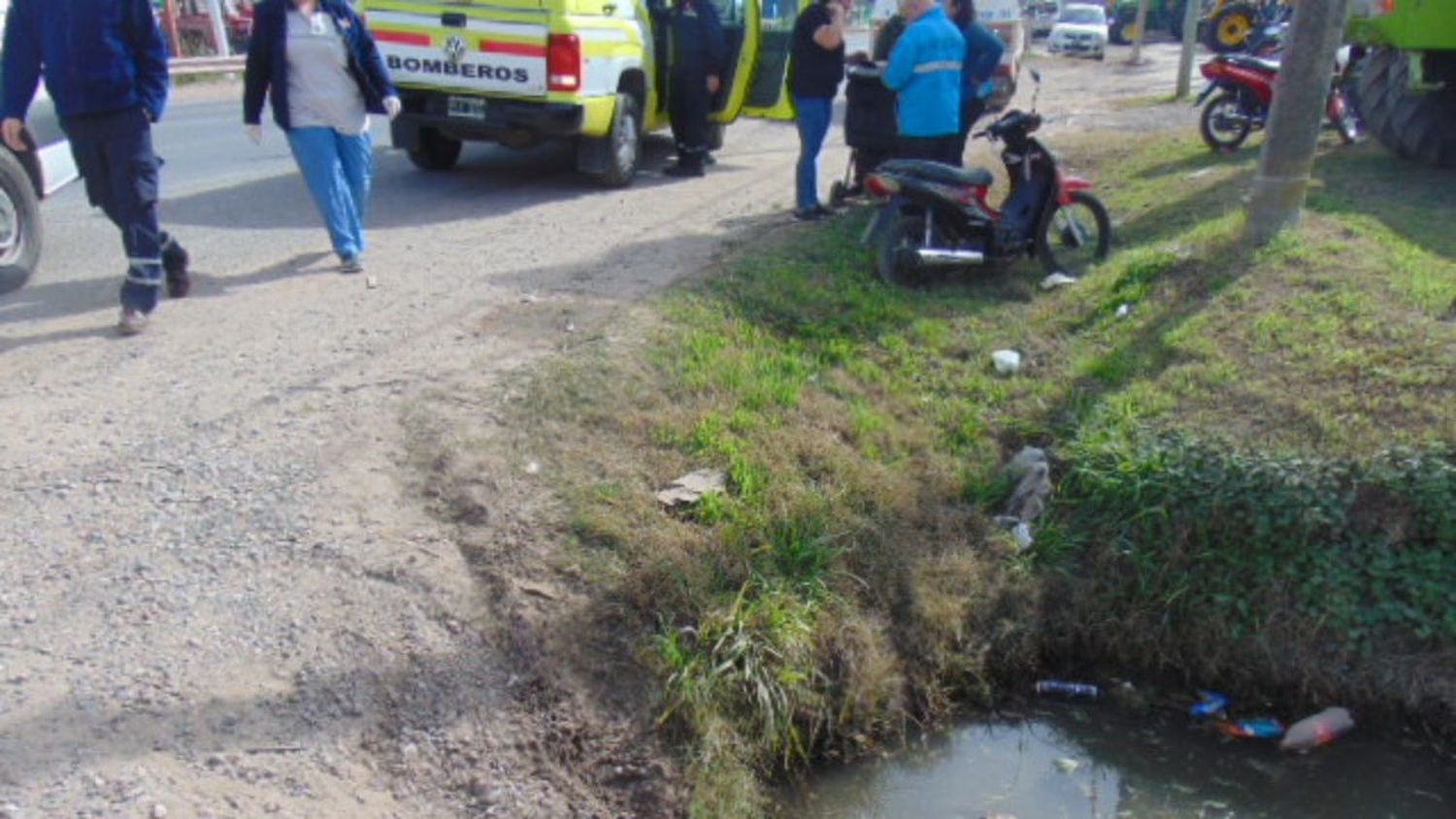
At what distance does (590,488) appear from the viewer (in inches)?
172

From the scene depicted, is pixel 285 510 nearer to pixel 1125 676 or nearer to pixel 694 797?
pixel 694 797

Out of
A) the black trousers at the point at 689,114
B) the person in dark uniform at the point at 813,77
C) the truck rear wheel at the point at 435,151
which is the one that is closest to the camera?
the person in dark uniform at the point at 813,77

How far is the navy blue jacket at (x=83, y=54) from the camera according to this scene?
5.10 m

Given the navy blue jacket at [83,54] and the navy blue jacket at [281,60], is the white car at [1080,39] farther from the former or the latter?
the navy blue jacket at [83,54]

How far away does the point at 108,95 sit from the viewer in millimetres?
5164

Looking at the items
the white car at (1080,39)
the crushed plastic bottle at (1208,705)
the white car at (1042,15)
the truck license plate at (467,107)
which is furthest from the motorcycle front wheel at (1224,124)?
the white car at (1042,15)

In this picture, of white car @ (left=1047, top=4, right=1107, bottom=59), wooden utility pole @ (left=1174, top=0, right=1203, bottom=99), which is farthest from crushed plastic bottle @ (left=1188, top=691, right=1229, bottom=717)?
white car @ (left=1047, top=4, right=1107, bottom=59)

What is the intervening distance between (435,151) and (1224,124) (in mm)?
7746

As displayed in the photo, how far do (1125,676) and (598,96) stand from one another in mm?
6686

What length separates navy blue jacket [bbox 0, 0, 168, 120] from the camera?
5.10 metres

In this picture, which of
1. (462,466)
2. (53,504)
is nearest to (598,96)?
(462,466)

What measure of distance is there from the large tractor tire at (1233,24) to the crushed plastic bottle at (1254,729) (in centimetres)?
2575

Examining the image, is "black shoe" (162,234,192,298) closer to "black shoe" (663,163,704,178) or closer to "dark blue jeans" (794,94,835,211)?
"dark blue jeans" (794,94,835,211)

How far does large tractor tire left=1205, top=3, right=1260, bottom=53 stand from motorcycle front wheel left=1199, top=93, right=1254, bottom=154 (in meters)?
17.4
